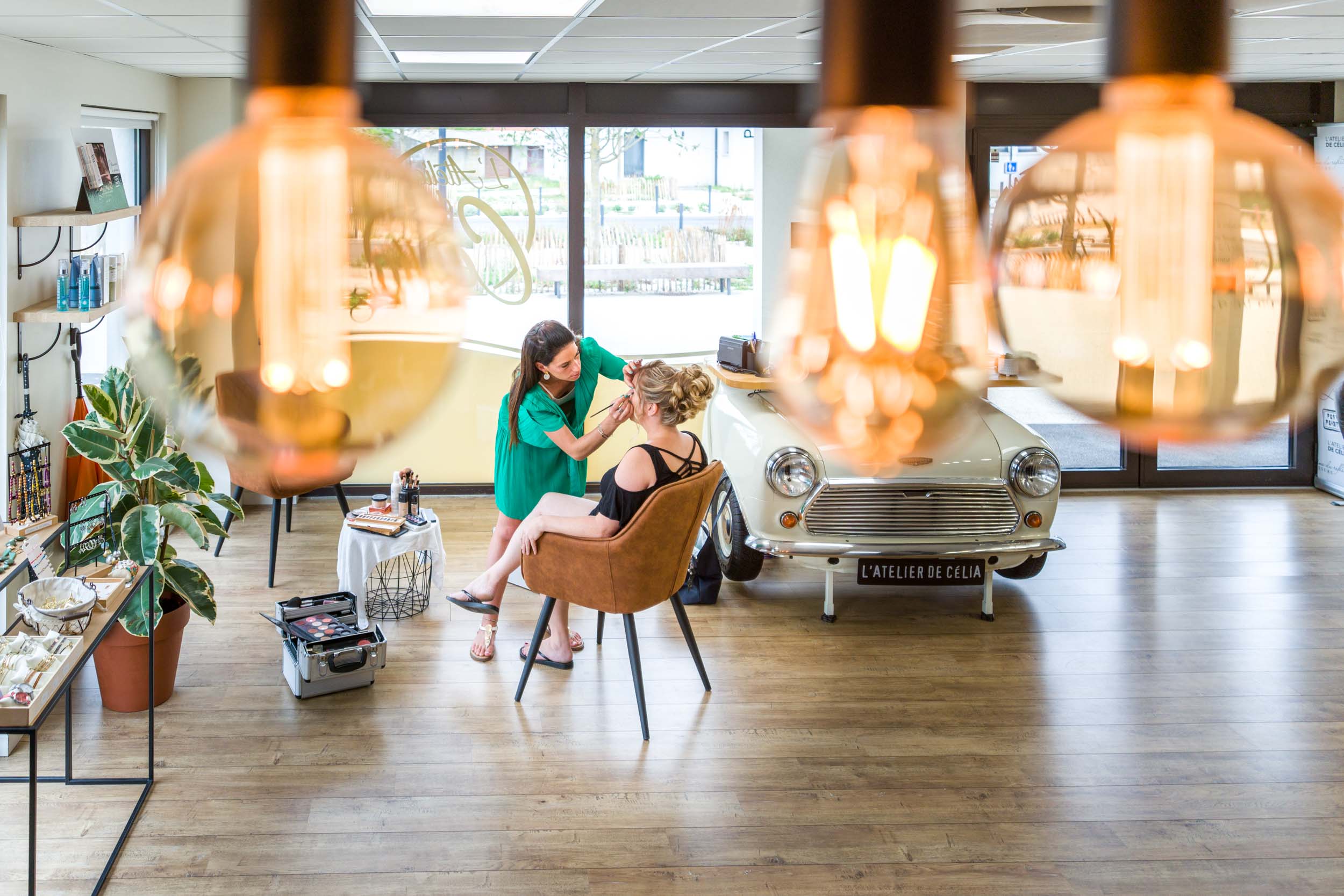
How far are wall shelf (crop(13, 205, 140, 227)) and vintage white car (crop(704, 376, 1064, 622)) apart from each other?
121 inches

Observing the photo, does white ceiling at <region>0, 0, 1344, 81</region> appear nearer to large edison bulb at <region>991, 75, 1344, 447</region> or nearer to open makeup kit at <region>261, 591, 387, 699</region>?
open makeup kit at <region>261, 591, 387, 699</region>

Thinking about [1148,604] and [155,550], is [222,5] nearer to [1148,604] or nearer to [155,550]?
[155,550]

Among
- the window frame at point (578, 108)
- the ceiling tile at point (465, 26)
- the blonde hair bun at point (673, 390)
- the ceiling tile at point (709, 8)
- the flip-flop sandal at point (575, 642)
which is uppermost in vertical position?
the window frame at point (578, 108)

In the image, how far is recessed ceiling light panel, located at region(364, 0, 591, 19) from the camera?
386cm

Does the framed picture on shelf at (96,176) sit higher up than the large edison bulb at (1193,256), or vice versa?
the framed picture on shelf at (96,176)

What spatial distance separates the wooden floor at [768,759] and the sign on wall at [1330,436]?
2372 mm

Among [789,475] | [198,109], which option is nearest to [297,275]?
[789,475]

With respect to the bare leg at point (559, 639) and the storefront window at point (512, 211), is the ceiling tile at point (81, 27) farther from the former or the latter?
the storefront window at point (512, 211)

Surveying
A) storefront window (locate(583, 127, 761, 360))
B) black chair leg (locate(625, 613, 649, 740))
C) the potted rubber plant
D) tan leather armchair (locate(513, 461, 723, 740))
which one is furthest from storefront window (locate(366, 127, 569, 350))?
black chair leg (locate(625, 613, 649, 740))

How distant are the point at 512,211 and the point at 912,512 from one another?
152 inches

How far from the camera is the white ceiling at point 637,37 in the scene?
12.8 feet

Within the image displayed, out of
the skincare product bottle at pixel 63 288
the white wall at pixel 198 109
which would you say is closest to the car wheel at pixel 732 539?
the skincare product bottle at pixel 63 288

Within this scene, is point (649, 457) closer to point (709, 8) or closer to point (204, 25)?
point (709, 8)

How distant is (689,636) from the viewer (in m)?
Result: 4.40
